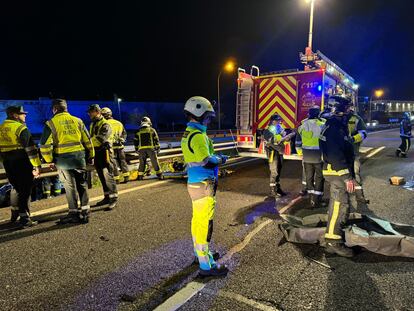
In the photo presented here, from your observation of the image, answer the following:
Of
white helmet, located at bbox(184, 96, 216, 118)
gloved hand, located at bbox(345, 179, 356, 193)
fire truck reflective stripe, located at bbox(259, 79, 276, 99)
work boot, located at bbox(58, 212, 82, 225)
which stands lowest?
work boot, located at bbox(58, 212, 82, 225)

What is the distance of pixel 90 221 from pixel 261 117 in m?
6.01

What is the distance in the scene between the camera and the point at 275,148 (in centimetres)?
613

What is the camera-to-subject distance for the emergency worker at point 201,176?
9.87 ft

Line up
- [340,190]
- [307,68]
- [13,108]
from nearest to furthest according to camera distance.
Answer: [340,190] → [13,108] → [307,68]

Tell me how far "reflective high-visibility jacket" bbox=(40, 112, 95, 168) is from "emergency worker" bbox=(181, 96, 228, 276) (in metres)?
2.41

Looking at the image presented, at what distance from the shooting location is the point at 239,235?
4172mm

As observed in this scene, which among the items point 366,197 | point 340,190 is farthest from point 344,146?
point 366,197

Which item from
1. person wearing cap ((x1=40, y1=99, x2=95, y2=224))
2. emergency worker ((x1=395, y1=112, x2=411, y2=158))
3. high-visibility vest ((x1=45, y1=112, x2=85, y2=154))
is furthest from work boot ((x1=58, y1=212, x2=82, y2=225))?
emergency worker ((x1=395, y1=112, x2=411, y2=158))

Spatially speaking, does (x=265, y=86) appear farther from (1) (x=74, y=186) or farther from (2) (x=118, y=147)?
(1) (x=74, y=186)

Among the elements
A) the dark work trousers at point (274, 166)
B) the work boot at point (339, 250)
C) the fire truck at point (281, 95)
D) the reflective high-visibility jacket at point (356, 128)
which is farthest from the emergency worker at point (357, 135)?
the work boot at point (339, 250)

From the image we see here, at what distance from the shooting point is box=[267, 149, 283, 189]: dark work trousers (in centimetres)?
617

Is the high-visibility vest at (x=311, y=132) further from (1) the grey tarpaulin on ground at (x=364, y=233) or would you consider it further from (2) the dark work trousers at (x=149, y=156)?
(2) the dark work trousers at (x=149, y=156)

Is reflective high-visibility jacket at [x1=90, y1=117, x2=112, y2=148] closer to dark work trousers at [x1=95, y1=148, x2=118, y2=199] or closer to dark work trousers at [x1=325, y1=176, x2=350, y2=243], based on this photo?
dark work trousers at [x1=95, y1=148, x2=118, y2=199]

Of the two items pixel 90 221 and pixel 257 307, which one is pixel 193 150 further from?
pixel 90 221
